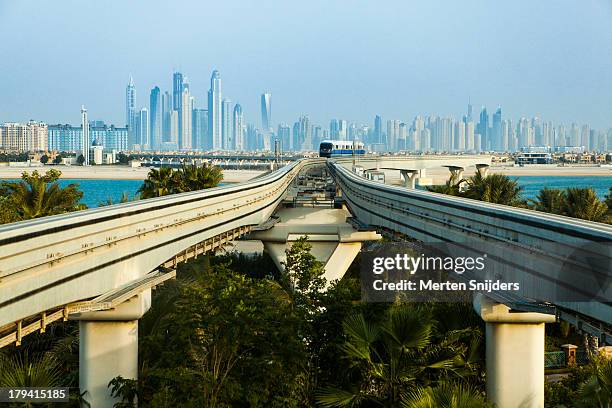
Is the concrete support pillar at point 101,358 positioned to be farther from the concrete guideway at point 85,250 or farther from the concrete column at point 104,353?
the concrete guideway at point 85,250

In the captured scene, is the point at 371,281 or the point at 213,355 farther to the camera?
the point at 371,281

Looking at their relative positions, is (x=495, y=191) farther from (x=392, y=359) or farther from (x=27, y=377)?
(x=27, y=377)

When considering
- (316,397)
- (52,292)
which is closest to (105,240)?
(52,292)

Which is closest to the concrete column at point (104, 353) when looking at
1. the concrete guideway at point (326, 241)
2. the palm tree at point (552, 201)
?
the concrete guideway at point (326, 241)

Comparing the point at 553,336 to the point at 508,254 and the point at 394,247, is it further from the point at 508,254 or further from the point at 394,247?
the point at 508,254

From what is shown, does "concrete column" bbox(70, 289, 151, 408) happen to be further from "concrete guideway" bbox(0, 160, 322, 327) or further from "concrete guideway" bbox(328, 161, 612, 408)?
"concrete guideway" bbox(328, 161, 612, 408)

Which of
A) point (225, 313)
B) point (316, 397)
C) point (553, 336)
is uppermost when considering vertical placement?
point (225, 313)

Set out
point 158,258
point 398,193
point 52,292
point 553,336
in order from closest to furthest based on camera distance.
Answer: point 52,292 < point 158,258 < point 398,193 < point 553,336
